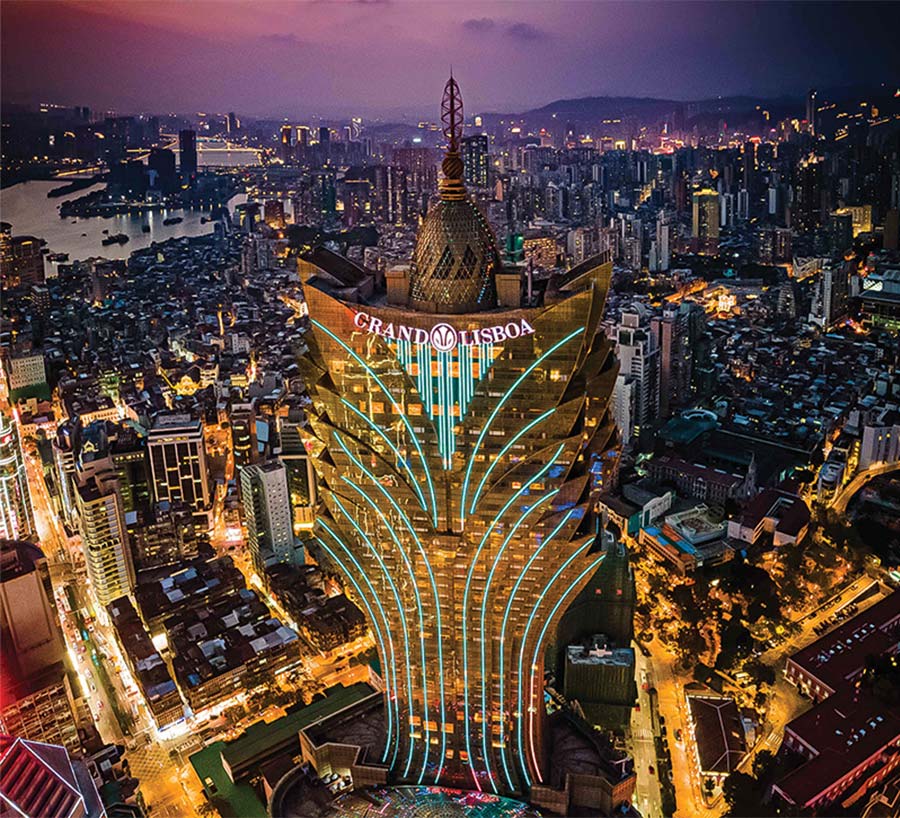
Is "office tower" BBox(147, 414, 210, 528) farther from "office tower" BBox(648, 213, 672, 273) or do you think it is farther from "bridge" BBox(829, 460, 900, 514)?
"office tower" BBox(648, 213, 672, 273)

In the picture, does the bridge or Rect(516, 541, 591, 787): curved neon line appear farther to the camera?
the bridge

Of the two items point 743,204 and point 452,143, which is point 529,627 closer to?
point 452,143

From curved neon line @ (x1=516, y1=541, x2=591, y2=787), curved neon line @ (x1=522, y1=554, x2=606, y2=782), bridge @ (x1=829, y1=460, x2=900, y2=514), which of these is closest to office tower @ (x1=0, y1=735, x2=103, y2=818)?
curved neon line @ (x1=516, y1=541, x2=591, y2=787)

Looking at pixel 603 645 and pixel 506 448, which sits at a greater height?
pixel 506 448

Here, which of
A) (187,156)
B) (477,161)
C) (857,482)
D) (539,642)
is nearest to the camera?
(539,642)

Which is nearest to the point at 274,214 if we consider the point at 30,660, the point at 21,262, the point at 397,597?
the point at 21,262

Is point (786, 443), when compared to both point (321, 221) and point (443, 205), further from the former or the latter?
point (321, 221)

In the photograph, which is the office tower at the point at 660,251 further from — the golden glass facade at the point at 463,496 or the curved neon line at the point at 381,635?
the curved neon line at the point at 381,635
